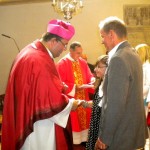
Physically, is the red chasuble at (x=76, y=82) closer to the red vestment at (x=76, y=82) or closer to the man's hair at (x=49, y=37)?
the red vestment at (x=76, y=82)

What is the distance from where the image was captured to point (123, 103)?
199 cm

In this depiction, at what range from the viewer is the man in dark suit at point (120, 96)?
1.97 meters

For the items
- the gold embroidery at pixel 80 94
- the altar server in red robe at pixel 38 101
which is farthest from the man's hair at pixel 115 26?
the gold embroidery at pixel 80 94

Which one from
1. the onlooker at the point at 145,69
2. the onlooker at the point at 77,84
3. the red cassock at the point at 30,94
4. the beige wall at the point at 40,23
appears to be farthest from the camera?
the beige wall at the point at 40,23

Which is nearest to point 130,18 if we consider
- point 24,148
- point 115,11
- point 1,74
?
point 115,11

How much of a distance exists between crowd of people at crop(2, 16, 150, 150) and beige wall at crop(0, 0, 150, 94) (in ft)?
13.9

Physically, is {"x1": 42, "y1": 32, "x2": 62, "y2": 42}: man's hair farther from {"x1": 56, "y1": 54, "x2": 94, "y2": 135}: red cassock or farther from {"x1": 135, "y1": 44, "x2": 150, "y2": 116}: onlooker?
{"x1": 56, "y1": 54, "x2": 94, "y2": 135}: red cassock

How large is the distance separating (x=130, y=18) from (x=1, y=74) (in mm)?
3670

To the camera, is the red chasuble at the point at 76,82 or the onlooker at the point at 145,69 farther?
the red chasuble at the point at 76,82

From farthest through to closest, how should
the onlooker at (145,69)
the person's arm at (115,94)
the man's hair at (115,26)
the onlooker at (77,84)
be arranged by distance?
the onlooker at (77,84) < the onlooker at (145,69) < the man's hair at (115,26) < the person's arm at (115,94)

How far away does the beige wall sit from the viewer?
6.97 m

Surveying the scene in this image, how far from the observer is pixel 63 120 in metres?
2.48

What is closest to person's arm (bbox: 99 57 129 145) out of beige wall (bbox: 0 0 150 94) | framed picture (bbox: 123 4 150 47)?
beige wall (bbox: 0 0 150 94)

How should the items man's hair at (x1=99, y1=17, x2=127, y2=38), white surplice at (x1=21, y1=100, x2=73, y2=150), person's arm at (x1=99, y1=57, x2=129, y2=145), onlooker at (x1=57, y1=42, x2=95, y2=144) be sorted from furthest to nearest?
onlooker at (x1=57, y1=42, x2=95, y2=144), white surplice at (x1=21, y1=100, x2=73, y2=150), man's hair at (x1=99, y1=17, x2=127, y2=38), person's arm at (x1=99, y1=57, x2=129, y2=145)
